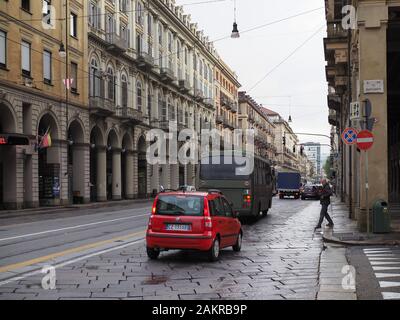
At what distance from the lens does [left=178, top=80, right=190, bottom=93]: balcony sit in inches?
2714

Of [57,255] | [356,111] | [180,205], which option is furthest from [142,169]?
[180,205]

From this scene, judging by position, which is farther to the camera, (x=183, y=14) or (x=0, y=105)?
(x=183, y=14)

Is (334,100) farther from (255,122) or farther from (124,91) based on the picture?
(255,122)

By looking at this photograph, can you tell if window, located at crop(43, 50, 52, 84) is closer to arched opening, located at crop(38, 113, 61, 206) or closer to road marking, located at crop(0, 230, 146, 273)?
arched opening, located at crop(38, 113, 61, 206)

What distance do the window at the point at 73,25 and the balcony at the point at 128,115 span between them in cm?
915

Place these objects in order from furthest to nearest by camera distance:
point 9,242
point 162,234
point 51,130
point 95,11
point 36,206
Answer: point 95,11
point 51,130
point 36,206
point 9,242
point 162,234

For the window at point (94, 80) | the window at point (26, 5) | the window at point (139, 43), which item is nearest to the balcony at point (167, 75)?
the window at point (139, 43)

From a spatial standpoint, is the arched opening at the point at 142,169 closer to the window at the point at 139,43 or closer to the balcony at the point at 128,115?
the balcony at the point at 128,115

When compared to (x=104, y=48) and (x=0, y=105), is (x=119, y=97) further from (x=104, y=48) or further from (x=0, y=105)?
(x=0, y=105)
